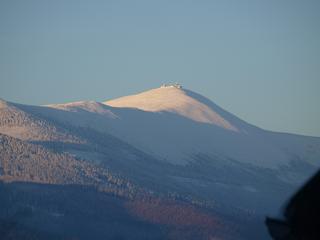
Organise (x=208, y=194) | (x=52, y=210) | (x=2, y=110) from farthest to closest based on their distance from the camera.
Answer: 1. (x=2, y=110)
2. (x=208, y=194)
3. (x=52, y=210)

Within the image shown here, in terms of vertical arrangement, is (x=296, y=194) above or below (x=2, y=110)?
above

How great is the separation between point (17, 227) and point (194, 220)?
3212 centimetres

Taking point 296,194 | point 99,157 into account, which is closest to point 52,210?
point 99,157

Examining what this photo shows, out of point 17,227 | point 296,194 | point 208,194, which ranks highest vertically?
point 296,194

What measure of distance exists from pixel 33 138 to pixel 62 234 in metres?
63.8

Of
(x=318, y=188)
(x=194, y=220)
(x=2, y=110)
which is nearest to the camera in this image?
(x=318, y=188)

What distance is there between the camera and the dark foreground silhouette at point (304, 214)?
5.83m

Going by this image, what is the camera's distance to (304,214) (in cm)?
586

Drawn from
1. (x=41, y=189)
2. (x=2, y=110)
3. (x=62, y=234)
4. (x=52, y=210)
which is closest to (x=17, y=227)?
(x=62, y=234)

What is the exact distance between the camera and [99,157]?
171 meters

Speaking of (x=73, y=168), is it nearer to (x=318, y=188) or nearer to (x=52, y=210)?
(x=52, y=210)

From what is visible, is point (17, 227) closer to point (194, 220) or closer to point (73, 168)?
point (194, 220)

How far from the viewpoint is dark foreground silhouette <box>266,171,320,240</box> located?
583 centimetres

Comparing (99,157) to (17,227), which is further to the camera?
(99,157)
